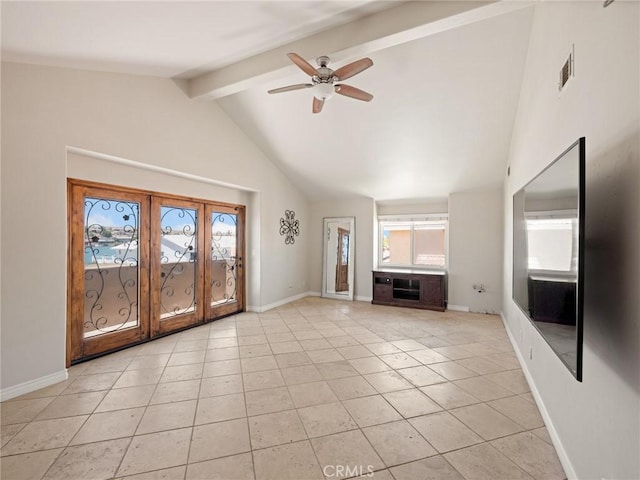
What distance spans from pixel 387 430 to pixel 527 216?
6.23 feet

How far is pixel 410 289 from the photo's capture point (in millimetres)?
5957

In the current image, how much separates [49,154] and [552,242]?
4.10 meters

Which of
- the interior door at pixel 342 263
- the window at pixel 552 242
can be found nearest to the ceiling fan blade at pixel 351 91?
the window at pixel 552 242

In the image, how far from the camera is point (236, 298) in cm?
535

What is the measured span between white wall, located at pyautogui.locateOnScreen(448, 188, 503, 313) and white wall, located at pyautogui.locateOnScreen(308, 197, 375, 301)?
167 cm

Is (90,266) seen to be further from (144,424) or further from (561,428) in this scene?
(561,428)

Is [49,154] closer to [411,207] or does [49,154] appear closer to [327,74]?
[327,74]

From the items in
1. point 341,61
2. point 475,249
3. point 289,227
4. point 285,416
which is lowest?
point 285,416

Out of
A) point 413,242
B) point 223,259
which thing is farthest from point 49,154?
point 413,242

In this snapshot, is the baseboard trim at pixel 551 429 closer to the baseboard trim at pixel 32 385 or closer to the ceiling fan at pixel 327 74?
the ceiling fan at pixel 327 74

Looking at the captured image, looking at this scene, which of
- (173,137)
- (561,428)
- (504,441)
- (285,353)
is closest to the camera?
(561,428)

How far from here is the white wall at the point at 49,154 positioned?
2471mm

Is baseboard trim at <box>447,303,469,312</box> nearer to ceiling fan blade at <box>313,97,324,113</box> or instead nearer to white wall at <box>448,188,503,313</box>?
white wall at <box>448,188,503,313</box>

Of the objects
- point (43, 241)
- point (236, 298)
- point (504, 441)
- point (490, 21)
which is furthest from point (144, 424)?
point (490, 21)
